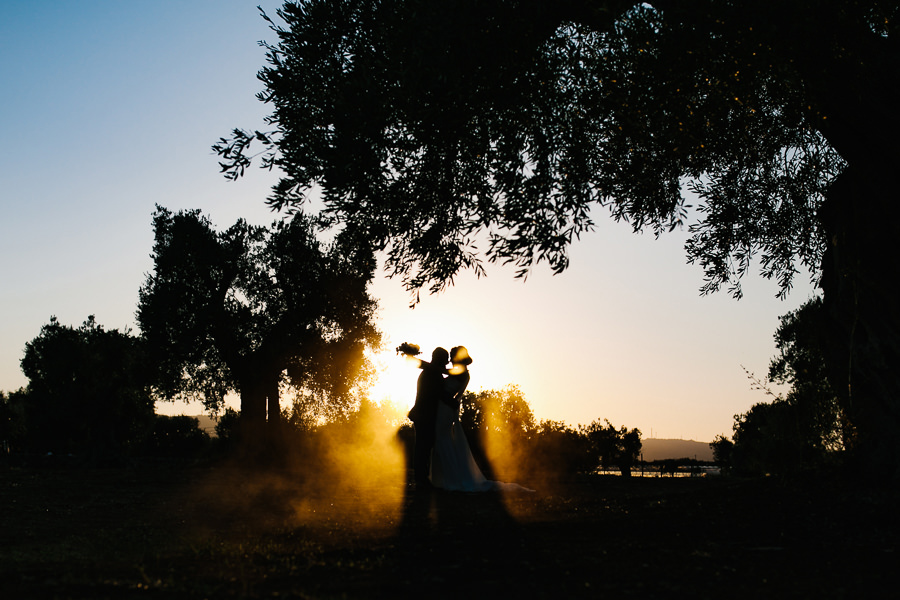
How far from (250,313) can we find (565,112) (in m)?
26.1

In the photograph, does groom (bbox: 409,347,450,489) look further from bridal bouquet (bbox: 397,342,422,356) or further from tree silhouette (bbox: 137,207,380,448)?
tree silhouette (bbox: 137,207,380,448)

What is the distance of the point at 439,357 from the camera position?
46.9 feet

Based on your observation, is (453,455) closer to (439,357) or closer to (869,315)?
(439,357)

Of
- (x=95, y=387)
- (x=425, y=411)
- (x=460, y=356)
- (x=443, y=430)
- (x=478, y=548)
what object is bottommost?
(x=478, y=548)

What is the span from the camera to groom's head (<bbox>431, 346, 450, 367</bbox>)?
14250mm

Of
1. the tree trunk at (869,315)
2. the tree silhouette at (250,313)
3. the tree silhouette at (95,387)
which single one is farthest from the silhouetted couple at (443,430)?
the tree silhouette at (95,387)

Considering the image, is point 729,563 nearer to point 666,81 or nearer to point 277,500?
point 666,81

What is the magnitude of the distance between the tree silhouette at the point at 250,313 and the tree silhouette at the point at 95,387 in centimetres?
243

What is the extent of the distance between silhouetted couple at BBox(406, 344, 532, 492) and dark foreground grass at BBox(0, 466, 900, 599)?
1.56 m

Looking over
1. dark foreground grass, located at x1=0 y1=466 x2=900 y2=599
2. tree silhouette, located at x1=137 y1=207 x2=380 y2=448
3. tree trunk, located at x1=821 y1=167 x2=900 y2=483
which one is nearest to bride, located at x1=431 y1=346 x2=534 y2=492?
dark foreground grass, located at x1=0 y1=466 x2=900 y2=599

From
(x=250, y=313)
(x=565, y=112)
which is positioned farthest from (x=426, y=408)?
(x=250, y=313)

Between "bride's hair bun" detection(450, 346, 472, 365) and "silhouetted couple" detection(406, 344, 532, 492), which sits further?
"bride's hair bun" detection(450, 346, 472, 365)

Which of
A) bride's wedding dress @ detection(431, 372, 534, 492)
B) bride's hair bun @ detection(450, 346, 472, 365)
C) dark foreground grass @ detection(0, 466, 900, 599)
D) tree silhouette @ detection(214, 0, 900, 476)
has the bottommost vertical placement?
dark foreground grass @ detection(0, 466, 900, 599)

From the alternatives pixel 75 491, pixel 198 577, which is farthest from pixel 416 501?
pixel 75 491
